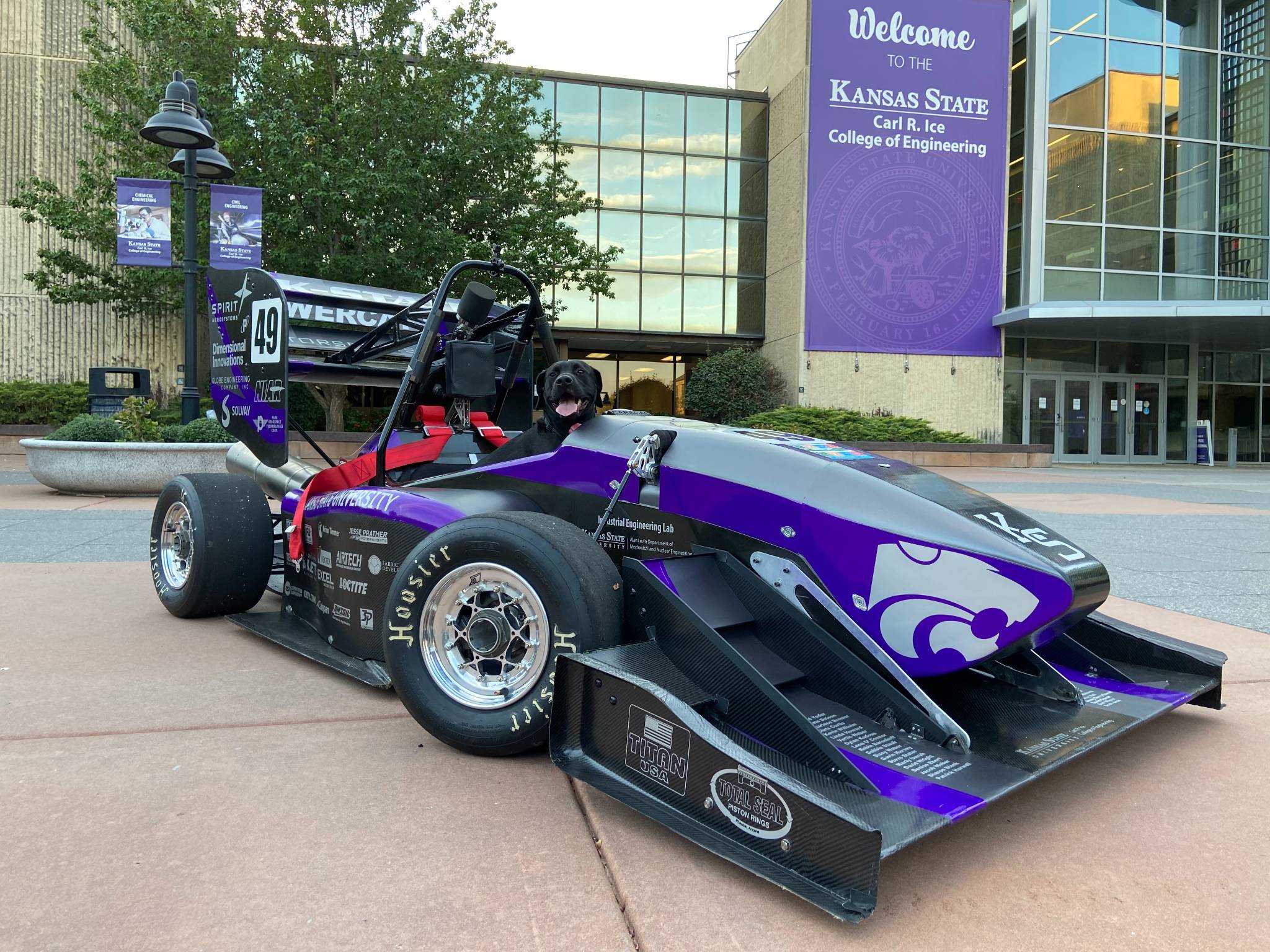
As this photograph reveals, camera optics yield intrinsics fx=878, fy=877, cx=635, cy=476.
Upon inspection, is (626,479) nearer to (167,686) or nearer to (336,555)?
(336,555)

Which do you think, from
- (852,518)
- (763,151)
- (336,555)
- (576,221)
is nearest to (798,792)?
(852,518)

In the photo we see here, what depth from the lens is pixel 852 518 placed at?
263 cm

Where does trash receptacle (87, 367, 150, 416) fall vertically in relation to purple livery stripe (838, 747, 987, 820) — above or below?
above

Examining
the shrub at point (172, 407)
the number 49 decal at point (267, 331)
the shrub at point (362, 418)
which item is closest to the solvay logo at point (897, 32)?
the shrub at point (362, 418)

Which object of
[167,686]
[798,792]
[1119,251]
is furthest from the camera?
[1119,251]

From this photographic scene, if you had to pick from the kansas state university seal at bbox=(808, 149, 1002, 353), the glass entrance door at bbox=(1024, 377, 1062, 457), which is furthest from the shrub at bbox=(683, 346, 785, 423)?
the glass entrance door at bbox=(1024, 377, 1062, 457)

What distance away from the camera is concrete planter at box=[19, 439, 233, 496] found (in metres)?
9.86

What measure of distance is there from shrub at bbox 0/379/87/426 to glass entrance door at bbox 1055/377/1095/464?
24.7m

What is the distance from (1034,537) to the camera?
8.77 ft

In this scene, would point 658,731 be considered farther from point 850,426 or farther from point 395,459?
point 850,426

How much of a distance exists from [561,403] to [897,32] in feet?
79.5

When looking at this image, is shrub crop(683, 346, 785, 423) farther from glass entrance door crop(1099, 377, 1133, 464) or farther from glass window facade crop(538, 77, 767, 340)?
glass entrance door crop(1099, 377, 1133, 464)

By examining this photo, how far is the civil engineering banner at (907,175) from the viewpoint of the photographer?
23.4 metres

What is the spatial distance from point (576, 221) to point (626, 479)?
2397 centimetres
